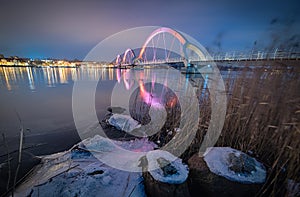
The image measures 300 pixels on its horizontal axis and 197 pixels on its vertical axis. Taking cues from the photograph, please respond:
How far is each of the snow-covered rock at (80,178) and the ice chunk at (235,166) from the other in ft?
4.04

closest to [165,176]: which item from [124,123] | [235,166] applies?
[235,166]

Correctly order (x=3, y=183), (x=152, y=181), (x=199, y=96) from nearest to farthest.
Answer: (x=152, y=181) < (x=3, y=183) < (x=199, y=96)

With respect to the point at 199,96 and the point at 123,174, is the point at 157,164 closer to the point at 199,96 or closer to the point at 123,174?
the point at 123,174

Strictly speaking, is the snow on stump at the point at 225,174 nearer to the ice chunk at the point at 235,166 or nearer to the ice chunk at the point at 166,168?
the ice chunk at the point at 235,166

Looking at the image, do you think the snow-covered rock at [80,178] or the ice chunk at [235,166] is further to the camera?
the snow-covered rock at [80,178]

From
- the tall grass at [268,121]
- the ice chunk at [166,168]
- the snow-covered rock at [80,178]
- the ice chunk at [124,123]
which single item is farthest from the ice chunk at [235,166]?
the ice chunk at [124,123]

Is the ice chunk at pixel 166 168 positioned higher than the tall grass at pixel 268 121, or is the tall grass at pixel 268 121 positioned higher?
the tall grass at pixel 268 121

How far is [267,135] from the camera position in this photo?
2322mm

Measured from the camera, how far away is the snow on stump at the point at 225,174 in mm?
1771

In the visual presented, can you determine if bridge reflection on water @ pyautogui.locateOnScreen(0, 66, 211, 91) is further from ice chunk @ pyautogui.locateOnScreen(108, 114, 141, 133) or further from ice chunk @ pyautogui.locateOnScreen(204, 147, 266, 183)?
ice chunk @ pyautogui.locateOnScreen(204, 147, 266, 183)

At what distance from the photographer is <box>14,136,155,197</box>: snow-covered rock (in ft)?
7.11

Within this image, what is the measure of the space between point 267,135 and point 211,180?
4.31ft

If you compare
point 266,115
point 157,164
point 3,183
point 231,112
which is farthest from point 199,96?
point 3,183

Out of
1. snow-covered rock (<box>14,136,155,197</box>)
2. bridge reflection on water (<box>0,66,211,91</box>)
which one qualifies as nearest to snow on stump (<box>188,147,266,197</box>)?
snow-covered rock (<box>14,136,155,197</box>)
